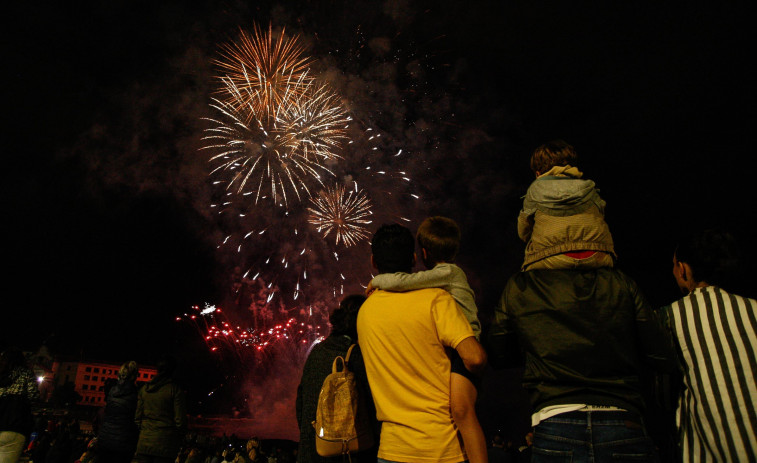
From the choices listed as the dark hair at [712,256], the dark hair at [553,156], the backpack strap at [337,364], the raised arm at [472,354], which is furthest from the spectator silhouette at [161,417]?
the dark hair at [712,256]

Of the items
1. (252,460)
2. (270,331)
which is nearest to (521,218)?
(252,460)

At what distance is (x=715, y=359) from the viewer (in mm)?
2283

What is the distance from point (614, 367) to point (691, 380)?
582mm

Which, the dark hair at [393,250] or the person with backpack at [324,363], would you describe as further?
the person with backpack at [324,363]

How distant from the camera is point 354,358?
137 inches

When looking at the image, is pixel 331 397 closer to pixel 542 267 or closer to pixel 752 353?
pixel 542 267

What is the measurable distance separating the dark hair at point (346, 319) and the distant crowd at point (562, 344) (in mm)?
653

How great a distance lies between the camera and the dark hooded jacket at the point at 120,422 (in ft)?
19.9

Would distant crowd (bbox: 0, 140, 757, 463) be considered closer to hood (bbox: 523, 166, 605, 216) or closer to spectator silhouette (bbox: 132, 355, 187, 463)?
hood (bbox: 523, 166, 605, 216)

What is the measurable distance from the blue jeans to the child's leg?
0.33m

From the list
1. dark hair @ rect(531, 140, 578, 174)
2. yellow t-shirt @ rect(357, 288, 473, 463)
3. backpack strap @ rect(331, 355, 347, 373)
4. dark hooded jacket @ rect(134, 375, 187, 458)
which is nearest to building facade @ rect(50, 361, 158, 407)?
dark hooded jacket @ rect(134, 375, 187, 458)

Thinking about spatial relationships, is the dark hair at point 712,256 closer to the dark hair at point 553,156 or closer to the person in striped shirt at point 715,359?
the person in striped shirt at point 715,359

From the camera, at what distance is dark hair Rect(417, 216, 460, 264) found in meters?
2.90

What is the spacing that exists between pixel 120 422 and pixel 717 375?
6690mm
